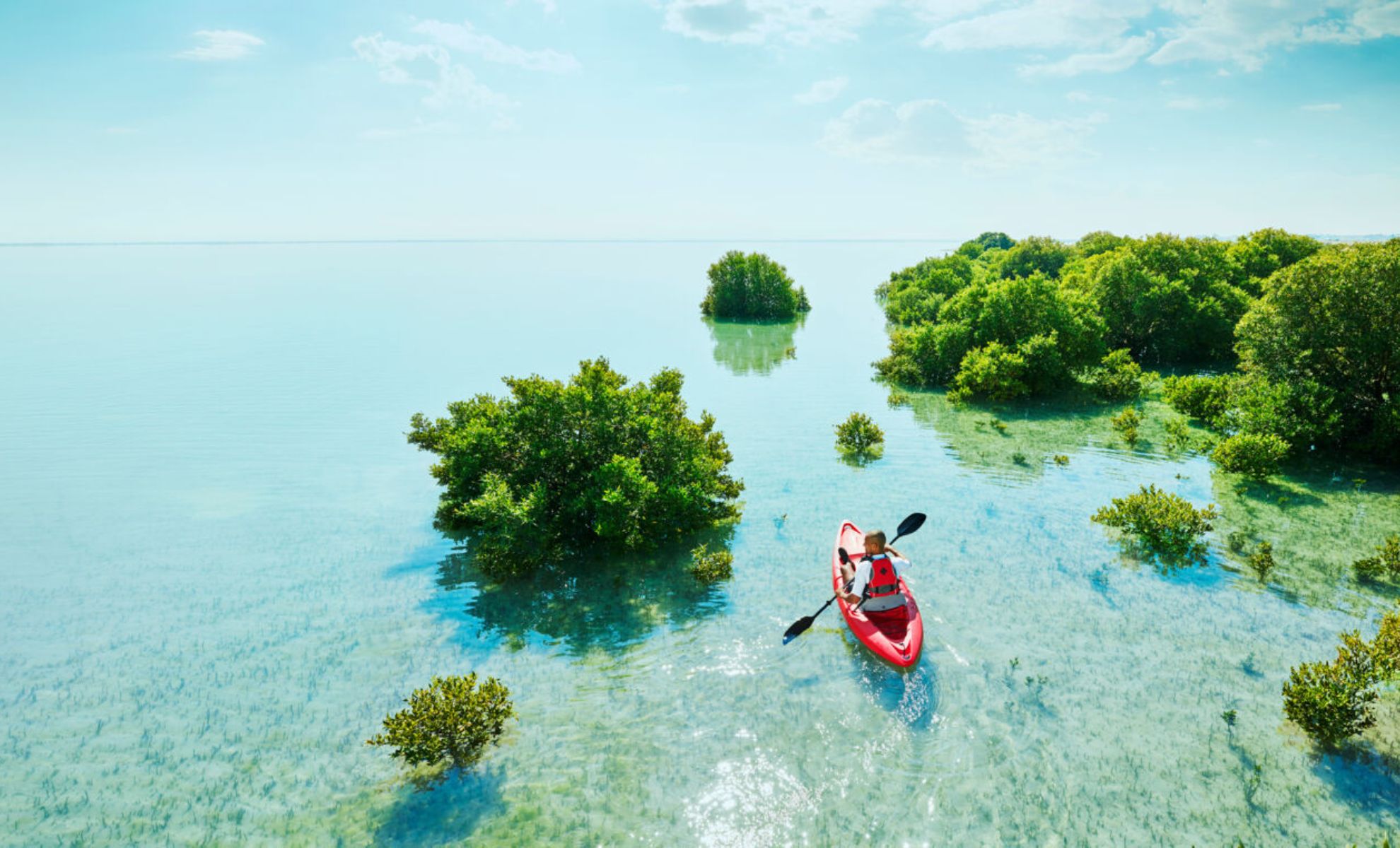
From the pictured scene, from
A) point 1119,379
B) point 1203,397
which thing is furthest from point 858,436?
point 1119,379

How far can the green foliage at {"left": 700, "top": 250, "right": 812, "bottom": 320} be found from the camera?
87.6m

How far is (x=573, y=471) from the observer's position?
23.0 metres

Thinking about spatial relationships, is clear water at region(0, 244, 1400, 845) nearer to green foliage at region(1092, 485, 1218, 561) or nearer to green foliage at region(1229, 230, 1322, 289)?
green foliage at region(1092, 485, 1218, 561)

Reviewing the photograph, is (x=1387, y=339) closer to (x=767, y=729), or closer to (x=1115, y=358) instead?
(x=1115, y=358)

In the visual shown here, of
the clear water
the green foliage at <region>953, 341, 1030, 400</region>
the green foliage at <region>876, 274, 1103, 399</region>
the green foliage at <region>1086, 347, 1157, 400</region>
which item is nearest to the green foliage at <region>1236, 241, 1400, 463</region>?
the clear water

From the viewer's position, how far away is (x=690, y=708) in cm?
1526

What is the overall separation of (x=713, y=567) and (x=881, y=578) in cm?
597

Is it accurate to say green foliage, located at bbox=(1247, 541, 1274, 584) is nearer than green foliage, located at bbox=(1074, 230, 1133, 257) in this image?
Yes

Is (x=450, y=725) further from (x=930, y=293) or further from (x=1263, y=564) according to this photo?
(x=930, y=293)

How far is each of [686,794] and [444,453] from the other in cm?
1596

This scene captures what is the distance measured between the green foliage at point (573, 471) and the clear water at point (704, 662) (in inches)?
74.8

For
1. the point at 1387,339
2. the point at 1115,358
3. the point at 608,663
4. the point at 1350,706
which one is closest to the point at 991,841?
the point at 1350,706

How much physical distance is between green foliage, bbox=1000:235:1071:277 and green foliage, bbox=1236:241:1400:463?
57.3 meters

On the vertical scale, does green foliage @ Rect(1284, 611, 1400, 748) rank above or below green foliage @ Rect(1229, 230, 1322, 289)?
below
